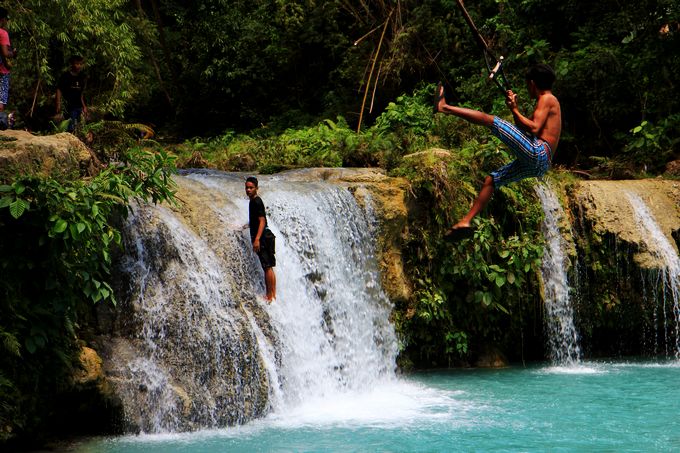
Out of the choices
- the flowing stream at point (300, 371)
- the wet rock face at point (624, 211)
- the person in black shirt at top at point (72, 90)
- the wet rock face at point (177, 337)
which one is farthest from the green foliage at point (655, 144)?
the person in black shirt at top at point (72, 90)

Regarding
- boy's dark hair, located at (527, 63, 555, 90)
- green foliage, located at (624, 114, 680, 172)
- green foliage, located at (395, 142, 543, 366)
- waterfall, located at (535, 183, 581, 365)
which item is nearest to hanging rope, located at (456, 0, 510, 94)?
boy's dark hair, located at (527, 63, 555, 90)

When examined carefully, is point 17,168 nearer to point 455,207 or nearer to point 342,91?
point 455,207

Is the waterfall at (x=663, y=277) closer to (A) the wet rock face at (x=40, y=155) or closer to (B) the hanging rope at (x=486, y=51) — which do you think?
(B) the hanging rope at (x=486, y=51)

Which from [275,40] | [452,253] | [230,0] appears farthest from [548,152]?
[230,0]

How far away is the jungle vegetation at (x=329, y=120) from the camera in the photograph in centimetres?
741

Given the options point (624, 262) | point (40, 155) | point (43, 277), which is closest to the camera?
point (43, 277)

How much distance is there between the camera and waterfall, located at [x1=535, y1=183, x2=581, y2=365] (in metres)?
12.2

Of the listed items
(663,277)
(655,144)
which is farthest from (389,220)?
(655,144)

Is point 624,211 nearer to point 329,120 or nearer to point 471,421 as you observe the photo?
point 471,421

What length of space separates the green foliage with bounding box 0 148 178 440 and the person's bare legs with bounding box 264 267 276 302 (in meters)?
1.98

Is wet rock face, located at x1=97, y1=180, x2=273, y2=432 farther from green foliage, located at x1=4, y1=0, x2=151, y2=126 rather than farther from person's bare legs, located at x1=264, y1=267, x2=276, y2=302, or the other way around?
green foliage, located at x1=4, y1=0, x2=151, y2=126

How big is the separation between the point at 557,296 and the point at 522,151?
17.7ft

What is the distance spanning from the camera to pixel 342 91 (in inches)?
821

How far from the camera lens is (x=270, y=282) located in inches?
369
